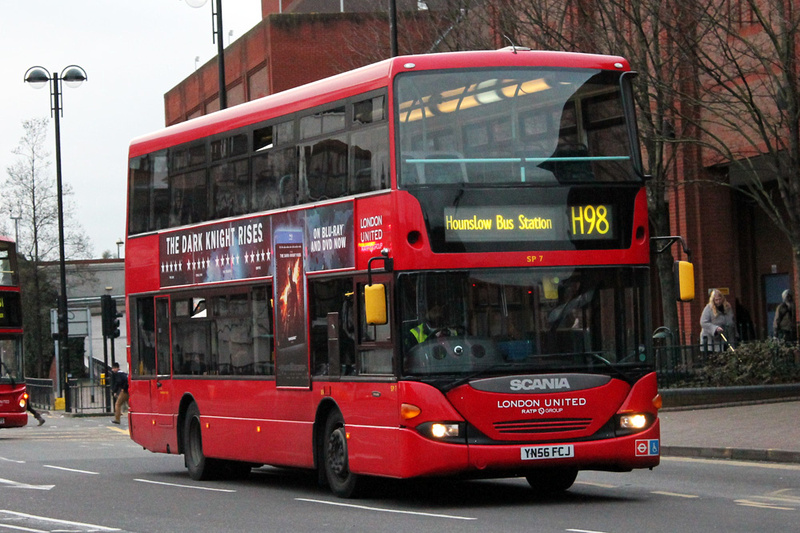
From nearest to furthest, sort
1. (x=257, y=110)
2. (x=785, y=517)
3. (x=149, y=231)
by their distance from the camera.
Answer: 1. (x=785, y=517)
2. (x=257, y=110)
3. (x=149, y=231)

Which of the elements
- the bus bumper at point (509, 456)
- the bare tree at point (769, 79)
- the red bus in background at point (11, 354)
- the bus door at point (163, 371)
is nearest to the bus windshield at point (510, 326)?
the bus bumper at point (509, 456)

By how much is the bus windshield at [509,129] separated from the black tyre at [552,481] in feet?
10.1

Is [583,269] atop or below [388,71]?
below

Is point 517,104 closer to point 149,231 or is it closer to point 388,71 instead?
point 388,71

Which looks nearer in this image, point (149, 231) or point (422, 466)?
point (422, 466)

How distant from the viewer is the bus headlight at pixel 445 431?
12.1 m

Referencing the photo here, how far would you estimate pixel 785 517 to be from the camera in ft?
36.5

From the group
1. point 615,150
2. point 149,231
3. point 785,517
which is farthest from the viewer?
point 149,231

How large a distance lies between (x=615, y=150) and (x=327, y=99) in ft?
9.85

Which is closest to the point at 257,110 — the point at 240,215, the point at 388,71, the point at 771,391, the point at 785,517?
the point at 240,215

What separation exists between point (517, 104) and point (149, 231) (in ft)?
23.0

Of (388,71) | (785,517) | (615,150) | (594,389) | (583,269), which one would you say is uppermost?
(388,71)

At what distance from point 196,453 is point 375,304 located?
588cm

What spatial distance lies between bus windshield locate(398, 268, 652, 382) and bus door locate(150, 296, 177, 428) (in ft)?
19.9
